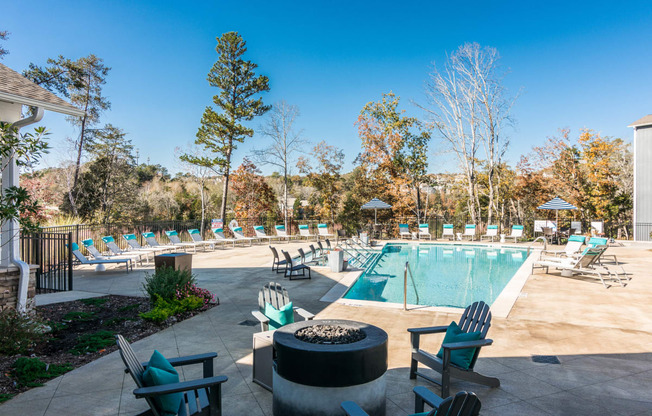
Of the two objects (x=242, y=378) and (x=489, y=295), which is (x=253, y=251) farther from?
(x=242, y=378)

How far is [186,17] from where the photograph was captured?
1883cm

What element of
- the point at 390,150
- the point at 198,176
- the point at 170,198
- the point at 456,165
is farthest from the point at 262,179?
the point at 456,165

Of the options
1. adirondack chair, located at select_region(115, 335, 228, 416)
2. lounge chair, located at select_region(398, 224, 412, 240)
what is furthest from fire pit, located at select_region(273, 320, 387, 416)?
lounge chair, located at select_region(398, 224, 412, 240)

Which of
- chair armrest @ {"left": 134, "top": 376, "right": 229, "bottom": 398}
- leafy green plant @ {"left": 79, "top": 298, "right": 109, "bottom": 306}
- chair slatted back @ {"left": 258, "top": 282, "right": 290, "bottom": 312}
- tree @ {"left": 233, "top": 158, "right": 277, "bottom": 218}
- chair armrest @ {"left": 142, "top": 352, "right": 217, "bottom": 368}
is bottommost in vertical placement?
leafy green plant @ {"left": 79, "top": 298, "right": 109, "bottom": 306}

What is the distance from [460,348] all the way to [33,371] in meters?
4.29

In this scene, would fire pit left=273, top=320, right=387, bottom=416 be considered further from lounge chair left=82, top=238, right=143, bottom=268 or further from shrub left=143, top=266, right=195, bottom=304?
lounge chair left=82, top=238, right=143, bottom=268

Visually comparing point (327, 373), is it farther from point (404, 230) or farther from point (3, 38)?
point (3, 38)

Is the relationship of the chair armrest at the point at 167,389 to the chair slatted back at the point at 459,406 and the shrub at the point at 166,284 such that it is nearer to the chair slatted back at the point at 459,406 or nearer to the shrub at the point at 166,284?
the chair slatted back at the point at 459,406

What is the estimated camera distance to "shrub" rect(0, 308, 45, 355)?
14.4ft

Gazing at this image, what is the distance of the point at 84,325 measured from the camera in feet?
19.1

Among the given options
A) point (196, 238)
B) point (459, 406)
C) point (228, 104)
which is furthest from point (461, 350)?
point (228, 104)

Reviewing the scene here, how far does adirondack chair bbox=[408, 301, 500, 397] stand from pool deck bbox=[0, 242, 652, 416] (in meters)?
0.14

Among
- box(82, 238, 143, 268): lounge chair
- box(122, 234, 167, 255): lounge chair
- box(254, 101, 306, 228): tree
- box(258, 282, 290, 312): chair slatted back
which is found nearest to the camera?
box(258, 282, 290, 312): chair slatted back

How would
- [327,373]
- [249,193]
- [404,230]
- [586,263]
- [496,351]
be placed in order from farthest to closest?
[249,193]
[404,230]
[586,263]
[496,351]
[327,373]
